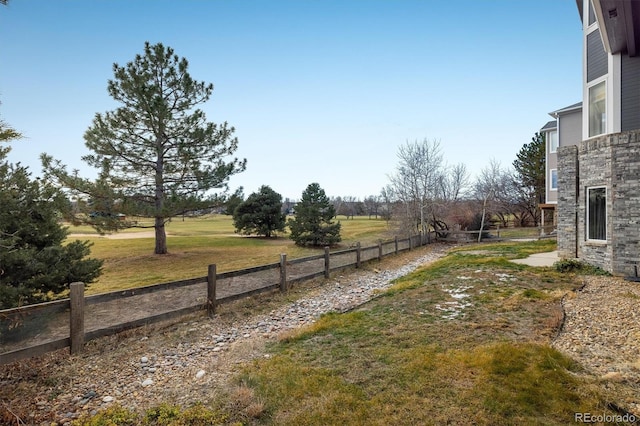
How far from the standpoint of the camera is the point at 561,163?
11.2m

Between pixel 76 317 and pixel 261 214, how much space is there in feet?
66.2

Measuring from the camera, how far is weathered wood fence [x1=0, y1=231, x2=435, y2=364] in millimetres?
4156

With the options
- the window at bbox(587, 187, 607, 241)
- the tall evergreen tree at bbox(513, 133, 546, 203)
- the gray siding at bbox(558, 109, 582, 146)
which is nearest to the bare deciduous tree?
the gray siding at bbox(558, 109, 582, 146)

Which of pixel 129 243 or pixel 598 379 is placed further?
pixel 129 243

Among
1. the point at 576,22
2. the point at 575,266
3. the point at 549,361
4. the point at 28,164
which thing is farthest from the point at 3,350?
the point at 576,22

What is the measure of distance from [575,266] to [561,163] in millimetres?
3849

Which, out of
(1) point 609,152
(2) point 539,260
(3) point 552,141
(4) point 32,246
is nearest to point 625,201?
(1) point 609,152

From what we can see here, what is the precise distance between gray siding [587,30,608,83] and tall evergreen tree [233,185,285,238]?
19.6 m

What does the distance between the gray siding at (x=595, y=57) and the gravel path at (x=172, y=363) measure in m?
10.9

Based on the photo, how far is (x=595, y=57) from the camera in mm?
10164

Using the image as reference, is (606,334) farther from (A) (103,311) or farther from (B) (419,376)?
(A) (103,311)

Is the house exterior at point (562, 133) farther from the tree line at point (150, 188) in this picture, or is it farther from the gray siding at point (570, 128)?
the tree line at point (150, 188)

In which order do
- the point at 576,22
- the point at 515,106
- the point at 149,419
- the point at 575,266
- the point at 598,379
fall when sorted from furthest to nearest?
1. the point at 515,106
2. the point at 576,22
3. the point at 575,266
4. the point at 598,379
5. the point at 149,419

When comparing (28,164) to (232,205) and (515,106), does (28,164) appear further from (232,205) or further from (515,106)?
(515,106)
